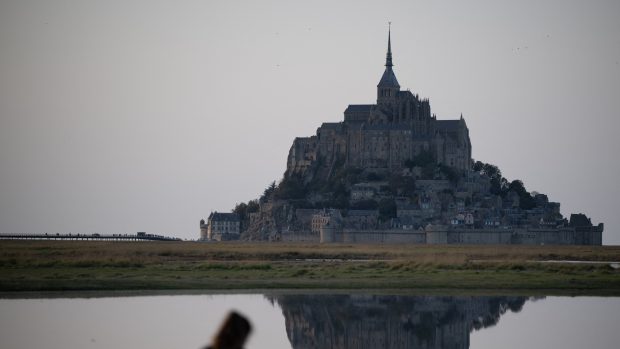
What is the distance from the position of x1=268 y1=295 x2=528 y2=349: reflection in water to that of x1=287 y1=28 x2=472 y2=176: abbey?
406 feet

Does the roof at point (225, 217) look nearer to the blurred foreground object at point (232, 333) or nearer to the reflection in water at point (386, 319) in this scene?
the reflection in water at point (386, 319)

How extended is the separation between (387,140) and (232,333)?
157859mm

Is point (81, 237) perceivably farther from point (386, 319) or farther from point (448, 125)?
point (386, 319)

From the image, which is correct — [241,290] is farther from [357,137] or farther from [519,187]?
[519,187]

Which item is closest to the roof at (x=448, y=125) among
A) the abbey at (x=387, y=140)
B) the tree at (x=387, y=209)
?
the abbey at (x=387, y=140)

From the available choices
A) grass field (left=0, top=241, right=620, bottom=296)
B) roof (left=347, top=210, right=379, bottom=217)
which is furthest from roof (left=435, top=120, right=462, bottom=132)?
grass field (left=0, top=241, right=620, bottom=296)

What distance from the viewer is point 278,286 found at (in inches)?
1914

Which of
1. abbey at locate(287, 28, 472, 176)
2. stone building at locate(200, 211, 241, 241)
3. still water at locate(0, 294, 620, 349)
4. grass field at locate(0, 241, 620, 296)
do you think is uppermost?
abbey at locate(287, 28, 472, 176)

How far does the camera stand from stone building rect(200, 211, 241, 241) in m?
176


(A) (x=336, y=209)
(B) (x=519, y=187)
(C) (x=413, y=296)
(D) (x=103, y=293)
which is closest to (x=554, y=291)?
(C) (x=413, y=296)

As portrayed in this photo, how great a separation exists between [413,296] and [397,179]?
121 meters

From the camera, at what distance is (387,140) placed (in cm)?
16738

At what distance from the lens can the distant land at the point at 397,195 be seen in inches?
6294

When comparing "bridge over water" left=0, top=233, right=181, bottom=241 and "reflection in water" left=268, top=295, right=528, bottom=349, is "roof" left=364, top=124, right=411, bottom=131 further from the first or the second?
"reflection in water" left=268, top=295, right=528, bottom=349
